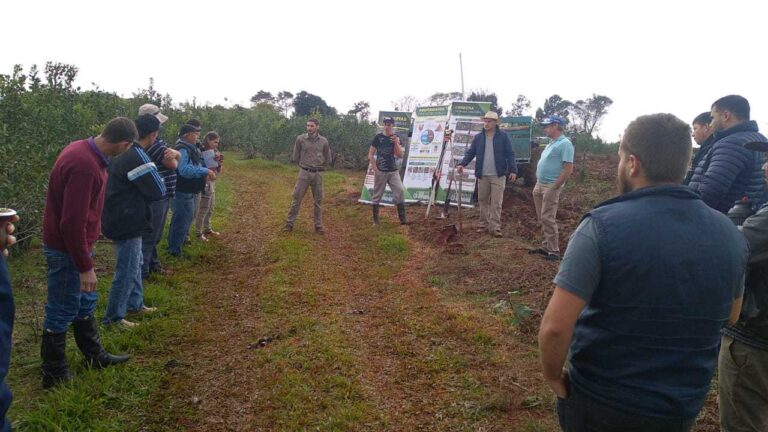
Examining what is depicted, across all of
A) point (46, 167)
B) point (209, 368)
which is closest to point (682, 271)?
point (209, 368)

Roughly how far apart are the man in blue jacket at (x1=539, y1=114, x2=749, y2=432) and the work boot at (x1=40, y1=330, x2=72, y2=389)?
10.7 feet

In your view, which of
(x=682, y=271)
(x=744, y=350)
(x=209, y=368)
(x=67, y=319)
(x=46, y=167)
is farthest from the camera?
(x=46, y=167)

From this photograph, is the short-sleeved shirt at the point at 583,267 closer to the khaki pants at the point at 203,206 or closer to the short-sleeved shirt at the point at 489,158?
the short-sleeved shirt at the point at 489,158

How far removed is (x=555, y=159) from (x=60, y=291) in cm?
594

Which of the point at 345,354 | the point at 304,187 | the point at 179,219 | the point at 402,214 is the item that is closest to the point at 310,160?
the point at 304,187

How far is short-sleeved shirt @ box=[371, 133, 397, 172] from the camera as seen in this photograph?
29.3ft

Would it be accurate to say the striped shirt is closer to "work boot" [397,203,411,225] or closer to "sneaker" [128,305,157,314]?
"sneaker" [128,305,157,314]

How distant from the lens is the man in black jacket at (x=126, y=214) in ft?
13.8

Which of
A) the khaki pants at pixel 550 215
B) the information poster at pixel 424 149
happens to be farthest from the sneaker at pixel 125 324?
the information poster at pixel 424 149

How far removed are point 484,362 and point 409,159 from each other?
7431 millimetres

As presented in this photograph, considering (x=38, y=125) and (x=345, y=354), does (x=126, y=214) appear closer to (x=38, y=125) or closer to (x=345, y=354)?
(x=345, y=354)

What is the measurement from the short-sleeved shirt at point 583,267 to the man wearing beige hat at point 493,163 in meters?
6.44

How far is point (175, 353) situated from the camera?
4.05 metres

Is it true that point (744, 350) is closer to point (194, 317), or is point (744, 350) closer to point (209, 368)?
point (209, 368)
